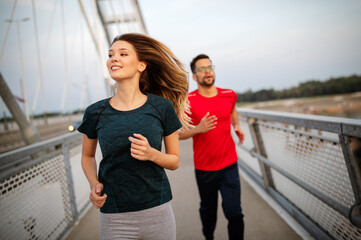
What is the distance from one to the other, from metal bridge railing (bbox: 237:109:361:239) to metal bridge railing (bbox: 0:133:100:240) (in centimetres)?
228

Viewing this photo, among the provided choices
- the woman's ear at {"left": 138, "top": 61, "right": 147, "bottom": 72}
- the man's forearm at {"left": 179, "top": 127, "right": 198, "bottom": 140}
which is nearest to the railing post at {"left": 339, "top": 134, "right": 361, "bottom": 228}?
the man's forearm at {"left": 179, "top": 127, "right": 198, "bottom": 140}

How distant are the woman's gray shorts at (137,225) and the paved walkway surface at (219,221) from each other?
1.46 metres

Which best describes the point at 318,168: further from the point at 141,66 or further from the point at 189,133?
the point at 141,66

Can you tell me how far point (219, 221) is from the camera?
2.74 m

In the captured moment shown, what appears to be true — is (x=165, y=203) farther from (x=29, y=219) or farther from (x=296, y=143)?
(x=296, y=143)

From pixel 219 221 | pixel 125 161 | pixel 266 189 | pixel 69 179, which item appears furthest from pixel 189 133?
pixel 266 189

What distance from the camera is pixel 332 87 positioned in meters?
55.3

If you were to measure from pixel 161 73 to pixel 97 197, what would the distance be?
854mm

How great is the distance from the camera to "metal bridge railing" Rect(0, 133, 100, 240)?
178 centimetres

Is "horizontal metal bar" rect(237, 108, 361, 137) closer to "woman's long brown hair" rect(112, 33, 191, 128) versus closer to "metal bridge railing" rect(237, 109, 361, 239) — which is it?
"metal bridge railing" rect(237, 109, 361, 239)

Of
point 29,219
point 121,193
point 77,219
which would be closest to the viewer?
point 121,193

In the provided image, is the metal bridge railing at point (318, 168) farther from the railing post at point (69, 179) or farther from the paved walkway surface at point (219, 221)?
the railing post at point (69, 179)

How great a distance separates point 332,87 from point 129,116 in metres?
65.4

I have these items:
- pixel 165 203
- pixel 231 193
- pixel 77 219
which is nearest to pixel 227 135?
pixel 231 193
